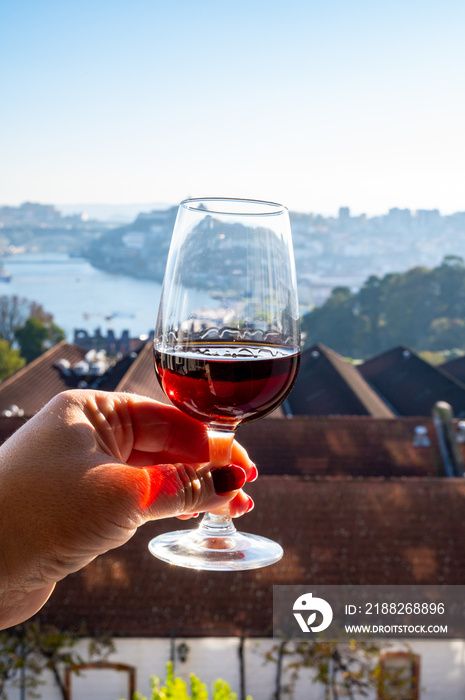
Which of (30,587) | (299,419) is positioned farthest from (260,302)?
(299,419)

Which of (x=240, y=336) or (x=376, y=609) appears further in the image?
(x=376, y=609)

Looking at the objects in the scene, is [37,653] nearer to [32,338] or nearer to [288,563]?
[288,563]

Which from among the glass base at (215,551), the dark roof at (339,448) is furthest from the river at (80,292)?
the glass base at (215,551)

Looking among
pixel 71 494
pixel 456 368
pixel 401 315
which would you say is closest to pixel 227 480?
pixel 71 494

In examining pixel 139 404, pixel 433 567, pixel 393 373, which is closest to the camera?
pixel 139 404

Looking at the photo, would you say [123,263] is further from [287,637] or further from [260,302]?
[260,302]

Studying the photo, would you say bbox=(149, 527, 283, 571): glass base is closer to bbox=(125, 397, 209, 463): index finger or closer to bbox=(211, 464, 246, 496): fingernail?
bbox=(211, 464, 246, 496): fingernail

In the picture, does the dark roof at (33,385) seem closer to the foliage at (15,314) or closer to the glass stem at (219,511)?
the glass stem at (219,511)
